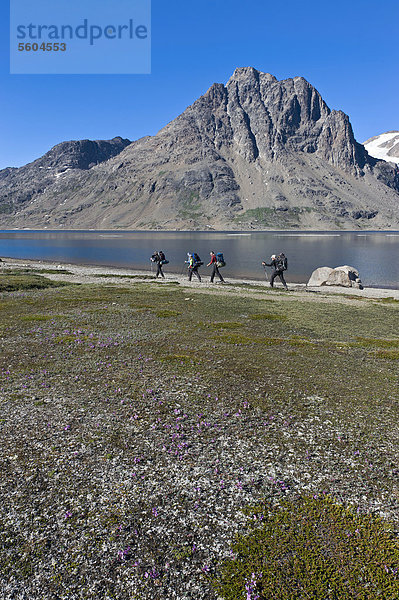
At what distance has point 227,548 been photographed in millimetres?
7680

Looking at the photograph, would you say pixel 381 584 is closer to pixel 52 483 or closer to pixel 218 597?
pixel 218 597

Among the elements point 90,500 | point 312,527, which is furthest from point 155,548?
point 312,527

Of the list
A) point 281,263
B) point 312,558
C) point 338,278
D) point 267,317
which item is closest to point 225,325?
point 267,317

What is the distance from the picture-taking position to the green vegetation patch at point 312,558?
6773mm

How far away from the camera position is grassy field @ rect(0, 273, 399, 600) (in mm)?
7465

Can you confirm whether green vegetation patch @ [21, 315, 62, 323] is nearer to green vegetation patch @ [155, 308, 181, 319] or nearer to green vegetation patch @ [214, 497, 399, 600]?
green vegetation patch @ [155, 308, 181, 319]

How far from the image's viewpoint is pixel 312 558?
7.32m

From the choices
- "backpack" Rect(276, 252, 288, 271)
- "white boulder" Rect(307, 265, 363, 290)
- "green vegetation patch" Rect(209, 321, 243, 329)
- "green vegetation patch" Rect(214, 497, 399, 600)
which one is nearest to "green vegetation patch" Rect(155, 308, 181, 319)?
"green vegetation patch" Rect(209, 321, 243, 329)

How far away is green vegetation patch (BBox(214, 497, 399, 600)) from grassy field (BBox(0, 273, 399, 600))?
9.6 inches

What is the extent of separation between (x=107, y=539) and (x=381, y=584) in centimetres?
541

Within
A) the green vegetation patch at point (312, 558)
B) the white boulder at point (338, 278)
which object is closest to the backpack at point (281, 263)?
the white boulder at point (338, 278)

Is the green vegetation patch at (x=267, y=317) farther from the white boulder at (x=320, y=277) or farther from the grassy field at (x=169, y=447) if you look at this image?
the white boulder at (x=320, y=277)

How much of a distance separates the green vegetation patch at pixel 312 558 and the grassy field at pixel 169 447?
0.24m

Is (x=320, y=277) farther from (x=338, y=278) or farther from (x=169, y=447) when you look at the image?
(x=169, y=447)
